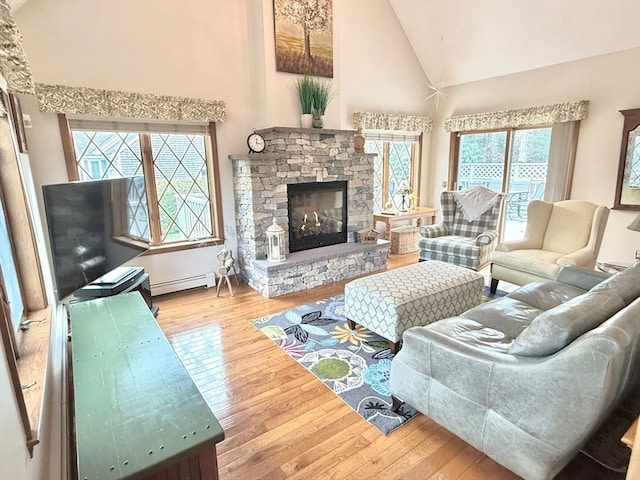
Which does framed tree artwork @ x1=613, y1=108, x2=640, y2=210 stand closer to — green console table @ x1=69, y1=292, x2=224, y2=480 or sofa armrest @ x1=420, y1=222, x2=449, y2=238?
sofa armrest @ x1=420, y1=222, x2=449, y2=238

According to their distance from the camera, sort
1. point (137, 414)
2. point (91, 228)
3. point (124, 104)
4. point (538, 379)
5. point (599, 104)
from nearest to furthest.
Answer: point (137, 414) < point (538, 379) < point (91, 228) < point (124, 104) < point (599, 104)

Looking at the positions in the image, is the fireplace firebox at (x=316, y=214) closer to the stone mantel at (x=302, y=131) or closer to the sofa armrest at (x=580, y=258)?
the stone mantel at (x=302, y=131)

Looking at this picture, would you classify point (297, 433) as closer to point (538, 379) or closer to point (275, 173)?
point (538, 379)

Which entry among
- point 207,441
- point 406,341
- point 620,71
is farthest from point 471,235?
point 207,441

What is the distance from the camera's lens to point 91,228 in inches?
87.8

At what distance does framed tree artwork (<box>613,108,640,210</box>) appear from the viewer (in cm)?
395

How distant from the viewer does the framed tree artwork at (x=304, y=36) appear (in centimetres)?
384

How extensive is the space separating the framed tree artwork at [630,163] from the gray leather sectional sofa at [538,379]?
293cm

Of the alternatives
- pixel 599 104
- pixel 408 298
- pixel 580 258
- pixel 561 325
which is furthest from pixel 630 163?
pixel 561 325

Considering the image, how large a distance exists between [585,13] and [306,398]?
4.94 meters

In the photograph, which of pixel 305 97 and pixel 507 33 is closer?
pixel 305 97

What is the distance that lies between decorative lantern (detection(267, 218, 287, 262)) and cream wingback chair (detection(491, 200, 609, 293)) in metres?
2.30

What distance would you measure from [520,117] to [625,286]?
3825 mm

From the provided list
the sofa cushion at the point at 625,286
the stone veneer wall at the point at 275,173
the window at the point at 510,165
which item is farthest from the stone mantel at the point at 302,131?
the sofa cushion at the point at 625,286
